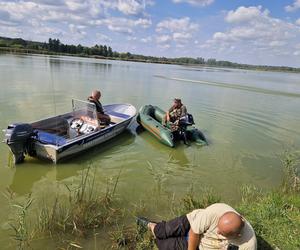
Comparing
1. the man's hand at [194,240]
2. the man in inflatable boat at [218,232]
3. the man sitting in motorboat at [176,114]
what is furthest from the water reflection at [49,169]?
the man's hand at [194,240]

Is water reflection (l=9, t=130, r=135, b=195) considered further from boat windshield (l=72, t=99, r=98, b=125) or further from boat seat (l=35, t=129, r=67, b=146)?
boat windshield (l=72, t=99, r=98, b=125)

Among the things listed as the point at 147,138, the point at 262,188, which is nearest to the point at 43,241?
the point at 262,188

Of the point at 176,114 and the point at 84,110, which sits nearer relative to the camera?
the point at 84,110

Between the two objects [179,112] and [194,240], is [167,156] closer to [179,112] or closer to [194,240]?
[179,112]

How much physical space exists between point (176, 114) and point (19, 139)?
526cm

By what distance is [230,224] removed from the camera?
2895 mm

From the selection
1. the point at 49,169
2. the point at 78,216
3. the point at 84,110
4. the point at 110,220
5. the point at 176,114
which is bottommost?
the point at 49,169

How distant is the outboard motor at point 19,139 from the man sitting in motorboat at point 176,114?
15.6 ft

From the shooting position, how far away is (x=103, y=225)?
15.4 feet

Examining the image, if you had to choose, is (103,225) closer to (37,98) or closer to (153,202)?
(153,202)

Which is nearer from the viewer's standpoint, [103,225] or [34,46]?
[103,225]

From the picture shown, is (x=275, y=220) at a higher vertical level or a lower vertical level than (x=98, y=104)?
lower

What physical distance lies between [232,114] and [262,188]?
8.71 m

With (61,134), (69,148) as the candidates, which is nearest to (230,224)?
(69,148)
